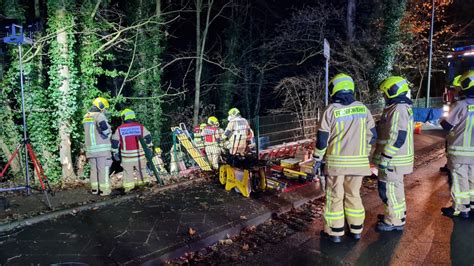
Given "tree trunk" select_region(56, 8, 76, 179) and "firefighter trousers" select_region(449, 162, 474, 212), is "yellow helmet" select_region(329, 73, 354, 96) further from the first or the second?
"tree trunk" select_region(56, 8, 76, 179)

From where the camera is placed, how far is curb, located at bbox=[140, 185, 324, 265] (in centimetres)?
417

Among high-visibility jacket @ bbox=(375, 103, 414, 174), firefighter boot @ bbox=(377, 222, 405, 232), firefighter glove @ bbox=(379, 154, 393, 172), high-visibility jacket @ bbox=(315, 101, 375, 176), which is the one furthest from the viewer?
firefighter boot @ bbox=(377, 222, 405, 232)

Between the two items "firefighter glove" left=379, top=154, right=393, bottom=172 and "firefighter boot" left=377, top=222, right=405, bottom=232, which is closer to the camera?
"firefighter glove" left=379, top=154, right=393, bottom=172

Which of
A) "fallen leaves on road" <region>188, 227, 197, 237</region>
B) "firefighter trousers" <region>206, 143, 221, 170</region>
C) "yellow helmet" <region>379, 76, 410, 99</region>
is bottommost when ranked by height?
"fallen leaves on road" <region>188, 227, 197, 237</region>

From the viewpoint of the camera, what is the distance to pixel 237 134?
30.7 feet

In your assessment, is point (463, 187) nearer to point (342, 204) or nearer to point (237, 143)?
point (342, 204)

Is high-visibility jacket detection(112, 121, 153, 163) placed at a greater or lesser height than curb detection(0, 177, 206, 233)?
greater

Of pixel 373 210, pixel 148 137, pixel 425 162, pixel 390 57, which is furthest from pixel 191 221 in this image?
pixel 390 57

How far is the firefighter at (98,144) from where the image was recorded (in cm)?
642

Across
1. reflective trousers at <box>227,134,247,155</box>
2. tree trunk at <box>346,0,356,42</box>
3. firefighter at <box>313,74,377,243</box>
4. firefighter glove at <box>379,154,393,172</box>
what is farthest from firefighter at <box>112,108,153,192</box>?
tree trunk at <box>346,0,356,42</box>

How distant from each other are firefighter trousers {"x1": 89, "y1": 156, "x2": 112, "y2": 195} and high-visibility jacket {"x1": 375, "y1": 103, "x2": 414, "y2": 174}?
4.79 metres

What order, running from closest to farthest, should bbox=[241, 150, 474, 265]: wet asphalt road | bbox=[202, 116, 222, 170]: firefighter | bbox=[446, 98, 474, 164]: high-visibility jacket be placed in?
1. bbox=[241, 150, 474, 265]: wet asphalt road
2. bbox=[446, 98, 474, 164]: high-visibility jacket
3. bbox=[202, 116, 222, 170]: firefighter

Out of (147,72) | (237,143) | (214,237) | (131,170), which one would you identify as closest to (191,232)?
(214,237)

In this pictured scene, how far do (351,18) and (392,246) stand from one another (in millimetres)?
14105
